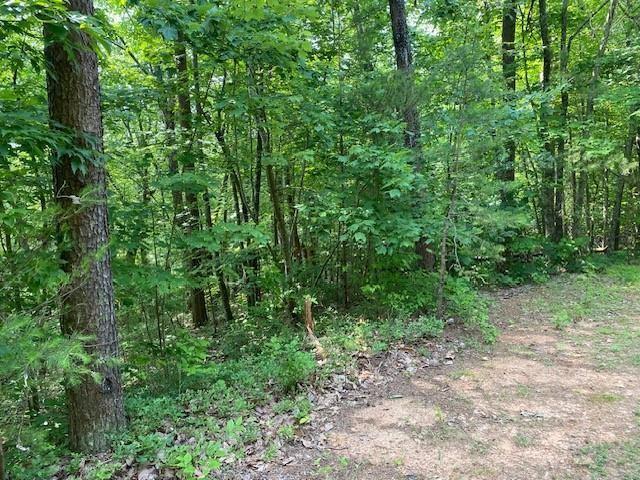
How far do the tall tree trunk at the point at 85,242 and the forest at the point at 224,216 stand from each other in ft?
0.06

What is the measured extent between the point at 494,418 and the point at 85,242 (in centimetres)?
396

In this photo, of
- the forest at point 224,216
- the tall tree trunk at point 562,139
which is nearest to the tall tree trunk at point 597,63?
the tall tree trunk at point 562,139

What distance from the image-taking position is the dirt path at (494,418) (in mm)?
3238

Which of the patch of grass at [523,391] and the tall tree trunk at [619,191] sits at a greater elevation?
the tall tree trunk at [619,191]

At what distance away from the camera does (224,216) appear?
9500 mm

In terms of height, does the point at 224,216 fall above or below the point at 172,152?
below

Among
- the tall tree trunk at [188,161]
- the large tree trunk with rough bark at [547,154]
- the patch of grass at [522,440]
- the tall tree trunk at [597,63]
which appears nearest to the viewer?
the patch of grass at [522,440]

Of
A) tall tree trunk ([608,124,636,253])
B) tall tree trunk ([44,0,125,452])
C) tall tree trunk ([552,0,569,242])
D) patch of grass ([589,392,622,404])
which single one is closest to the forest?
tall tree trunk ([44,0,125,452])

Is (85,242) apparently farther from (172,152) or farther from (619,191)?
(619,191)

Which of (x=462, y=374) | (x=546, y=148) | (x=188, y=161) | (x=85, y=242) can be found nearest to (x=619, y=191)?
(x=546, y=148)

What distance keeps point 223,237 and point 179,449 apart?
232 cm

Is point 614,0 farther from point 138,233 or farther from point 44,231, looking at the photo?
point 44,231

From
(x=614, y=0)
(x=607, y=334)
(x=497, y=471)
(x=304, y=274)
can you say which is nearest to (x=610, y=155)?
(x=614, y=0)

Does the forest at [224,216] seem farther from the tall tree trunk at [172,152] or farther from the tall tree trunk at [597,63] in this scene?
the tall tree trunk at [597,63]
